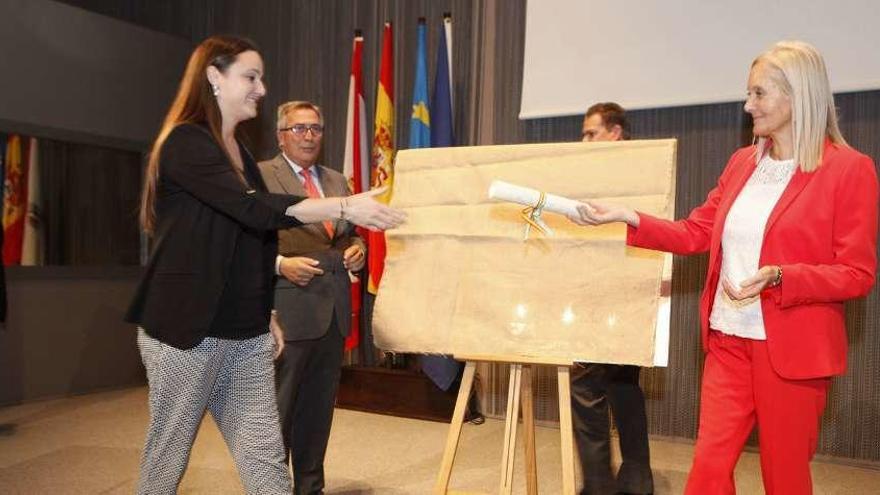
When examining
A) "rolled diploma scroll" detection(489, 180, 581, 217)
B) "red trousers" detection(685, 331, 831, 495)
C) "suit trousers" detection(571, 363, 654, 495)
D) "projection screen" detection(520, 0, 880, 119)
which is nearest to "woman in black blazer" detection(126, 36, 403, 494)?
"rolled diploma scroll" detection(489, 180, 581, 217)

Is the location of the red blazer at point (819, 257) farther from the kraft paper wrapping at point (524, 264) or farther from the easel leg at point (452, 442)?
the easel leg at point (452, 442)

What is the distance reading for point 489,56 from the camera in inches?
197

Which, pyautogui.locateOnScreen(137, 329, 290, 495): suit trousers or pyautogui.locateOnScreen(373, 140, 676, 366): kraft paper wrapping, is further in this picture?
pyautogui.locateOnScreen(373, 140, 676, 366): kraft paper wrapping

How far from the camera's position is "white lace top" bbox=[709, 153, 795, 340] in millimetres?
1907

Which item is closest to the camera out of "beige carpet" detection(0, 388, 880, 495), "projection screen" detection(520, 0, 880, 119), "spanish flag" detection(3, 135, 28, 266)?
"beige carpet" detection(0, 388, 880, 495)

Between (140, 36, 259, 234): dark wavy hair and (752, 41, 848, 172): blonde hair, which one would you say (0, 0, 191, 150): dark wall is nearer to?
(140, 36, 259, 234): dark wavy hair

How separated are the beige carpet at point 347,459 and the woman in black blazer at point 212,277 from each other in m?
1.50

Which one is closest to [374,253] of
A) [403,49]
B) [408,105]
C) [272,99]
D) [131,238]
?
[408,105]

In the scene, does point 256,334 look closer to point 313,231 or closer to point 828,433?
point 313,231

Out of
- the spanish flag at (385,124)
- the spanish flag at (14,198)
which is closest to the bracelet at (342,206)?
the spanish flag at (385,124)

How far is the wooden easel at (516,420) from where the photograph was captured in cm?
220

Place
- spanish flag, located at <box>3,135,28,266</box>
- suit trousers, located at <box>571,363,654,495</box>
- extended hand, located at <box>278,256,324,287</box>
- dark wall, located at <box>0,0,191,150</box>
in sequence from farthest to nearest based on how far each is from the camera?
1. spanish flag, located at <box>3,135,28,266</box>
2. dark wall, located at <box>0,0,191,150</box>
3. suit trousers, located at <box>571,363,654,495</box>
4. extended hand, located at <box>278,256,324,287</box>

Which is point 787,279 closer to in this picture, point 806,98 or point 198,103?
point 806,98

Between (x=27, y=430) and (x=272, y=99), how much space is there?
2843 millimetres
